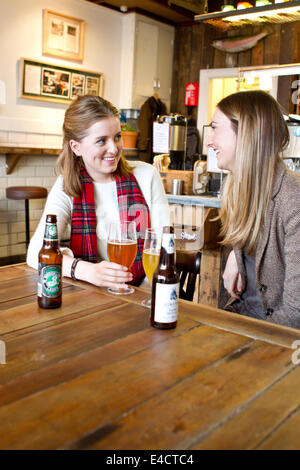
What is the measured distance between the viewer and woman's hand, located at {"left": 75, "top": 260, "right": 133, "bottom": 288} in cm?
135

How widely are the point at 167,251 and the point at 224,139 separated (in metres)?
0.66

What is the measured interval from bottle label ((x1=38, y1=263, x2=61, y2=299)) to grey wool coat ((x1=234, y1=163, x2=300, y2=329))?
0.65 metres

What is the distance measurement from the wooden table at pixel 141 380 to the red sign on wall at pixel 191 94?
17.6 feet

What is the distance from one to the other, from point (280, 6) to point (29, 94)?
9.22ft

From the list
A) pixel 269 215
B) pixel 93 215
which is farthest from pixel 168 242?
pixel 93 215

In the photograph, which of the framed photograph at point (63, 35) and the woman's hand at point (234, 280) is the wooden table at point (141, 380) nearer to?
the woman's hand at point (234, 280)

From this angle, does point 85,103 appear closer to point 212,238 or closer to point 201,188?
point 212,238

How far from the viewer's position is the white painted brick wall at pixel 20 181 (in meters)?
5.00

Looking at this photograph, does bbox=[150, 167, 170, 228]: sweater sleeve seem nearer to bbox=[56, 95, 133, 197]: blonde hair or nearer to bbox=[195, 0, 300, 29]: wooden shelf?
bbox=[56, 95, 133, 197]: blonde hair

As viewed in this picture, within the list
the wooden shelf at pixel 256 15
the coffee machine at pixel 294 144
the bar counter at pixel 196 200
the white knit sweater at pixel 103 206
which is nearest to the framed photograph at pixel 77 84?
the wooden shelf at pixel 256 15

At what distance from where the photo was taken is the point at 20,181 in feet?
16.9

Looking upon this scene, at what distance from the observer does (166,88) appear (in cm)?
649

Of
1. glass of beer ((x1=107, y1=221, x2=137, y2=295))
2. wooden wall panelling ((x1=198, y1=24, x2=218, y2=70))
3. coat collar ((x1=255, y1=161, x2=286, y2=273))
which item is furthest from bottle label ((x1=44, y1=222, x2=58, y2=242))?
wooden wall panelling ((x1=198, y1=24, x2=218, y2=70))
